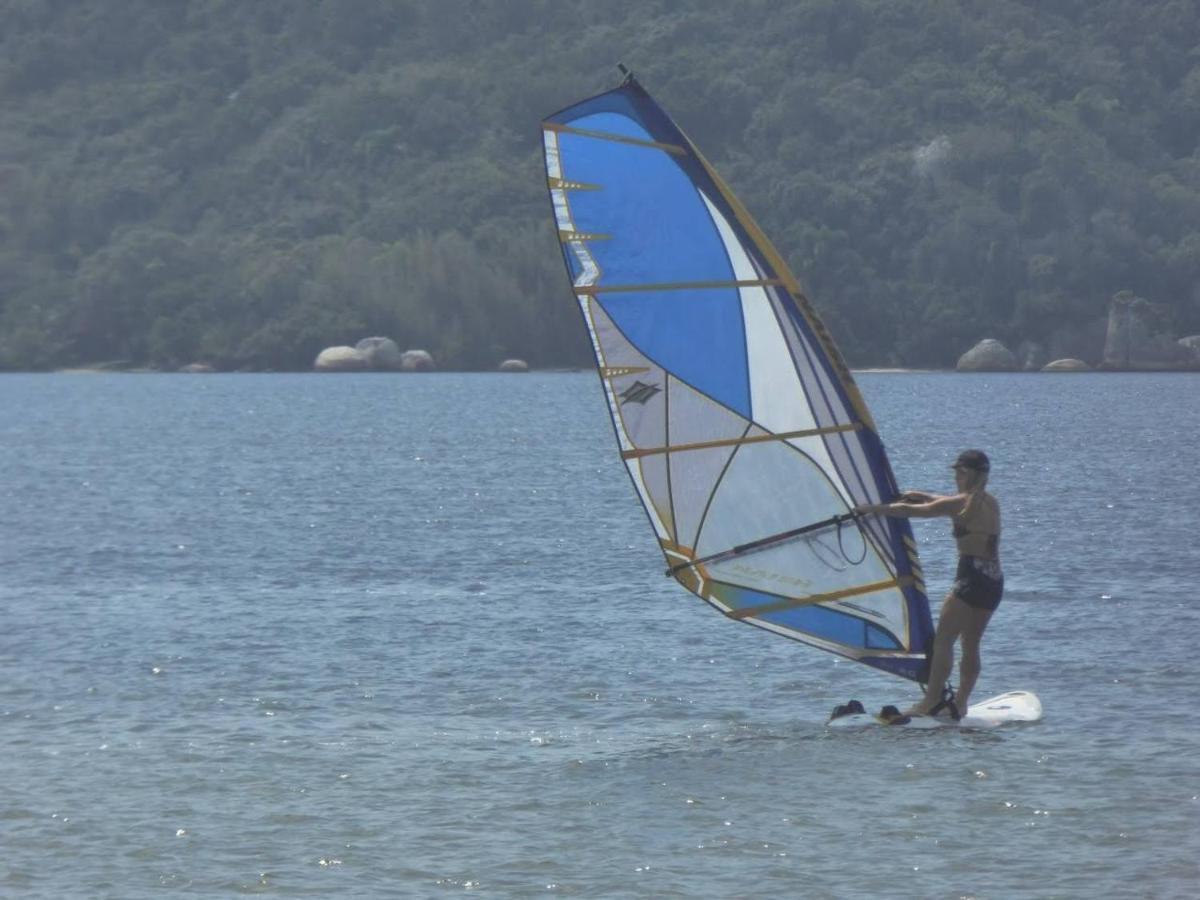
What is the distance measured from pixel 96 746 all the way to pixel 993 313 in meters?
123

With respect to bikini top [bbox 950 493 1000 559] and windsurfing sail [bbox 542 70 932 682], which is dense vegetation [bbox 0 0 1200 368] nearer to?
windsurfing sail [bbox 542 70 932 682]

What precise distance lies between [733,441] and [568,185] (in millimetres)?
1993

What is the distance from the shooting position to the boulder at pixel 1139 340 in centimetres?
13050

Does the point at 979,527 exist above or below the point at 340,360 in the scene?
above

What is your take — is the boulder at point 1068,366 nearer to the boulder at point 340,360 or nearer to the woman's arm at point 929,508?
the boulder at point 340,360

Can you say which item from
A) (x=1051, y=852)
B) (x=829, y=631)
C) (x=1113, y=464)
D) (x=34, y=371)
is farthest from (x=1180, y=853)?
(x=34, y=371)

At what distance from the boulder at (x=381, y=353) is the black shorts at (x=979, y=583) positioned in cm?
12052

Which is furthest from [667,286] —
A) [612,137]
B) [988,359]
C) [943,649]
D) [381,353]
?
[381,353]

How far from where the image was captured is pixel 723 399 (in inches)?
563

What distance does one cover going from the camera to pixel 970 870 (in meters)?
11.5

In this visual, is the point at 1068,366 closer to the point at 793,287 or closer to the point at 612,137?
the point at 793,287

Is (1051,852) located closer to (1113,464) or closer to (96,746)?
(96,746)

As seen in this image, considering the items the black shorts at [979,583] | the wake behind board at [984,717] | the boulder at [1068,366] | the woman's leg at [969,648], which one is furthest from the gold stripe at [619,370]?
the boulder at [1068,366]

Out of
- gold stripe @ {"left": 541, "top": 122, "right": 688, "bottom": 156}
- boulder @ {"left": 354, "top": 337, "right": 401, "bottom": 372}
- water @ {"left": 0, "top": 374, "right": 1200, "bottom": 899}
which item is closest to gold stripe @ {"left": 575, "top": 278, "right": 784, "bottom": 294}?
gold stripe @ {"left": 541, "top": 122, "right": 688, "bottom": 156}
